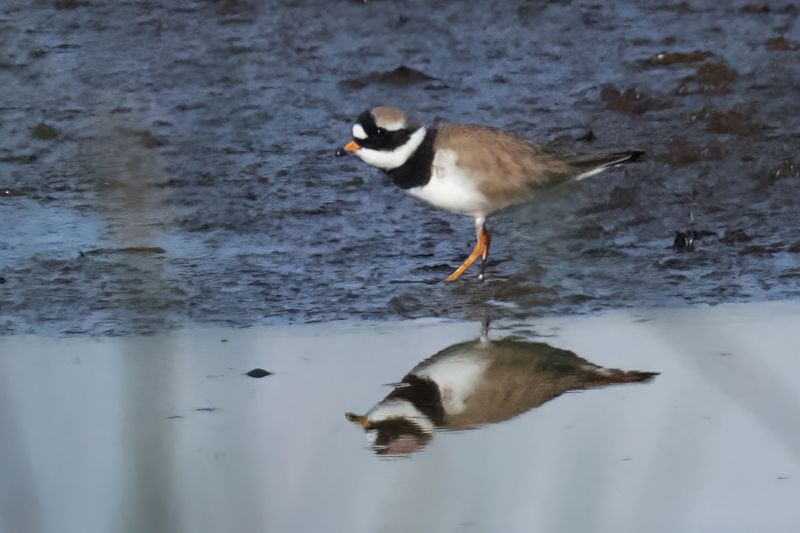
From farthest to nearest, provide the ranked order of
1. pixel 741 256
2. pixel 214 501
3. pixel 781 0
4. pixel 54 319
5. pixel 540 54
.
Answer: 1. pixel 781 0
2. pixel 540 54
3. pixel 741 256
4. pixel 54 319
5. pixel 214 501

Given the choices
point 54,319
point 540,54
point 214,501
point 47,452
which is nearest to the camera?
point 214,501

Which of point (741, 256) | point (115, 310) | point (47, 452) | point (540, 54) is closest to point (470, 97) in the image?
point (540, 54)

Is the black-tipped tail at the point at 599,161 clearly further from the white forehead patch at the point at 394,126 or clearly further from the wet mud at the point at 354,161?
the white forehead patch at the point at 394,126

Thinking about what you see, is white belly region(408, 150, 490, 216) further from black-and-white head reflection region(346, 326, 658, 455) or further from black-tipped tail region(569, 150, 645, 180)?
black-and-white head reflection region(346, 326, 658, 455)

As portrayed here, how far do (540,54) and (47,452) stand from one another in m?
4.90

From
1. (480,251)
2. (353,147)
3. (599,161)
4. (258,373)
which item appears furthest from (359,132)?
(258,373)

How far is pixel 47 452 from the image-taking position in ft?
12.7

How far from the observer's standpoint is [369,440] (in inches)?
156

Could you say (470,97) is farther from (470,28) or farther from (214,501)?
(214,501)

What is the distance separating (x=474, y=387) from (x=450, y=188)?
141 centimetres

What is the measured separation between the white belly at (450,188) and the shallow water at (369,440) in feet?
2.23

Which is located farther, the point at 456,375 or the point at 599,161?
the point at 599,161

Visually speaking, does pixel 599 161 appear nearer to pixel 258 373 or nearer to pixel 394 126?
pixel 394 126

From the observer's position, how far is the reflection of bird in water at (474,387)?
4.05 meters
